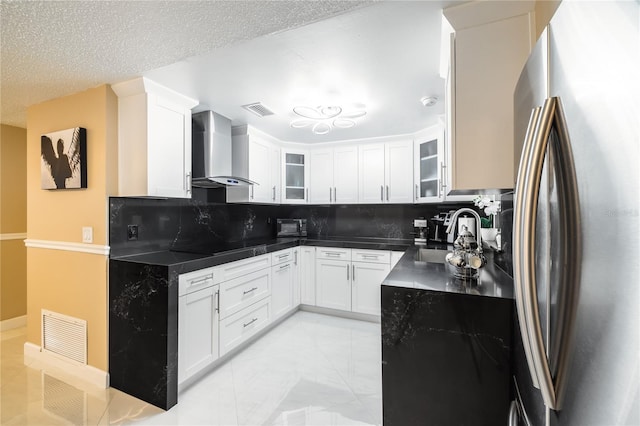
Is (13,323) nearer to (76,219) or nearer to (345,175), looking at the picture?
(76,219)

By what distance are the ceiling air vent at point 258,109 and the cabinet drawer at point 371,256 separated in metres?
1.83

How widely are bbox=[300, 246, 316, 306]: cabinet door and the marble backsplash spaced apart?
67 centimetres

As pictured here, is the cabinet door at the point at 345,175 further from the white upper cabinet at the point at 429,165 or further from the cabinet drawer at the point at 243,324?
the cabinet drawer at the point at 243,324

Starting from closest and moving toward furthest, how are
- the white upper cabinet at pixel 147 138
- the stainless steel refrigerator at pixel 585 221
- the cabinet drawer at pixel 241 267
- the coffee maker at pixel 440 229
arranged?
the stainless steel refrigerator at pixel 585 221, the white upper cabinet at pixel 147 138, the cabinet drawer at pixel 241 267, the coffee maker at pixel 440 229

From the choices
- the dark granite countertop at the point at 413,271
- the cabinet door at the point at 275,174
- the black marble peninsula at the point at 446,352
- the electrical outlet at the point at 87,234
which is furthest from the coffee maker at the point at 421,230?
the electrical outlet at the point at 87,234

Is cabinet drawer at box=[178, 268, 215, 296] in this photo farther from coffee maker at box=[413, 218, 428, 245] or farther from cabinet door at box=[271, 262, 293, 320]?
coffee maker at box=[413, 218, 428, 245]

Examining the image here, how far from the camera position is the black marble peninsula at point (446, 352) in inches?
48.4

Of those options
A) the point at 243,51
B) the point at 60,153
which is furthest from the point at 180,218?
the point at 243,51

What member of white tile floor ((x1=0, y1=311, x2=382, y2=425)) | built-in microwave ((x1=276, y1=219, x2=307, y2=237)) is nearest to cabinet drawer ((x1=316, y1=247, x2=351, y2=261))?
built-in microwave ((x1=276, y1=219, x2=307, y2=237))

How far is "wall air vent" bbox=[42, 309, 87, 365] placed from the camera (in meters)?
2.22

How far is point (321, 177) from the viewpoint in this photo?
13.0ft

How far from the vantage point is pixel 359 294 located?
3373 mm

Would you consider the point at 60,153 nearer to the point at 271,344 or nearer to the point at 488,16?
the point at 271,344

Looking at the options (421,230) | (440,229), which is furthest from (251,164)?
(440,229)
